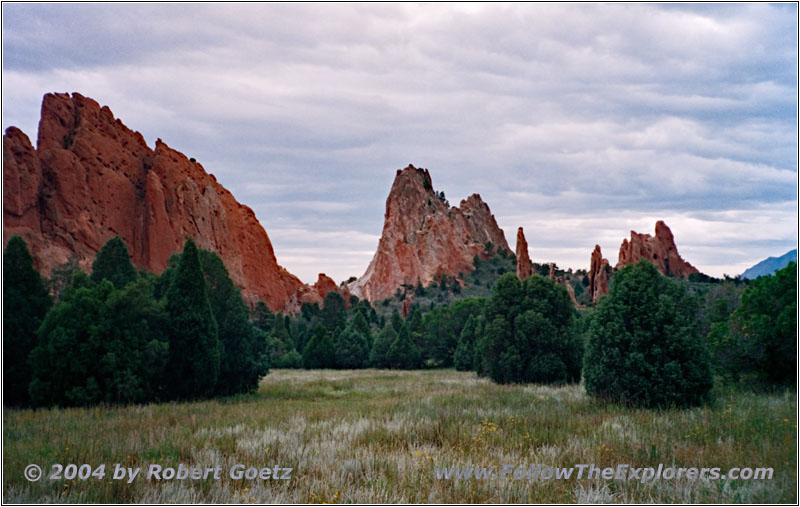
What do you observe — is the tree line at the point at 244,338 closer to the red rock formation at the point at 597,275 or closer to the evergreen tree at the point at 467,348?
the evergreen tree at the point at 467,348

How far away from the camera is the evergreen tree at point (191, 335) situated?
21.7 metres

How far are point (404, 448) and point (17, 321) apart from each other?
16.2 m

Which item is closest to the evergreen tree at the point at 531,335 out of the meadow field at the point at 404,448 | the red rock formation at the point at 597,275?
the meadow field at the point at 404,448

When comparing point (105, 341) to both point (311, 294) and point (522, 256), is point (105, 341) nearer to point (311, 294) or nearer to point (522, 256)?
point (522, 256)

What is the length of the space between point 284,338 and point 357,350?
14118 mm

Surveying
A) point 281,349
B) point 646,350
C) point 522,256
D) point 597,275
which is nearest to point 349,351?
point 281,349

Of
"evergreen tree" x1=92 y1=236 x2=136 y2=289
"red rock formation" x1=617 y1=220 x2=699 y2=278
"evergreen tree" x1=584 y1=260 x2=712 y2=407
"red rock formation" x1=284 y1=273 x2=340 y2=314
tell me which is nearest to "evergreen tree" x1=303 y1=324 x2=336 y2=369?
"evergreen tree" x1=92 y1=236 x2=136 y2=289

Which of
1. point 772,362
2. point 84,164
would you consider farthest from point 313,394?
point 84,164

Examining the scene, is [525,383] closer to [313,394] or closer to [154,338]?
[313,394]

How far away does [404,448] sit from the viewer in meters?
10.9

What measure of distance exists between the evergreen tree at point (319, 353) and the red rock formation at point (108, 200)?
179 feet

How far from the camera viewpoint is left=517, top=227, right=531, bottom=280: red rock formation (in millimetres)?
119312

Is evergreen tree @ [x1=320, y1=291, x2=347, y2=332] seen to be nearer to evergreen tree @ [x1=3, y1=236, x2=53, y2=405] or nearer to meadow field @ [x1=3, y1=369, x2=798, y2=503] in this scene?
evergreen tree @ [x1=3, y1=236, x2=53, y2=405]

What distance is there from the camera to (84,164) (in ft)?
351
